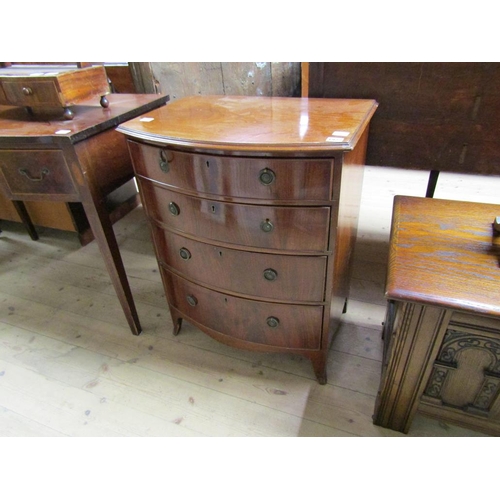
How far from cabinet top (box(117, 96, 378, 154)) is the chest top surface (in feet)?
0.56

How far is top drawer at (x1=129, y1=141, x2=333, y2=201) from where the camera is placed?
34.1 inches

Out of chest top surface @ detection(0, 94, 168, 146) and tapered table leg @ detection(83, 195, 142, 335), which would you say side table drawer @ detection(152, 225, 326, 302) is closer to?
tapered table leg @ detection(83, 195, 142, 335)

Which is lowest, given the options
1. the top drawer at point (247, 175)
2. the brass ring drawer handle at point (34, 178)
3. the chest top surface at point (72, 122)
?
the brass ring drawer handle at point (34, 178)

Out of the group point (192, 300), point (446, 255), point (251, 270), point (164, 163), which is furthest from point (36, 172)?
point (446, 255)

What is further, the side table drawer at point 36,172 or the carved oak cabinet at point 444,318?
the side table drawer at point 36,172

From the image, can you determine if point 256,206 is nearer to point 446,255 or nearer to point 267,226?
point 267,226

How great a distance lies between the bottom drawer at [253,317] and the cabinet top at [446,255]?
31cm

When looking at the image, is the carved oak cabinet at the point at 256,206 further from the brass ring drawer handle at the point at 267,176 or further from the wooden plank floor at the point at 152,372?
the wooden plank floor at the point at 152,372

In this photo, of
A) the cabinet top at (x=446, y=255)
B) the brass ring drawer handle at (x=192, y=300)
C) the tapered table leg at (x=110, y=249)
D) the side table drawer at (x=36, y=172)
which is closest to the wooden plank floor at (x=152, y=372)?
the tapered table leg at (x=110, y=249)

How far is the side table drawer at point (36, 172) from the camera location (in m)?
1.14

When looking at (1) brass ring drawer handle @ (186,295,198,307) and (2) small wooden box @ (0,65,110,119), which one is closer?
(2) small wooden box @ (0,65,110,119)

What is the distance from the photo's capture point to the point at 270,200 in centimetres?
92

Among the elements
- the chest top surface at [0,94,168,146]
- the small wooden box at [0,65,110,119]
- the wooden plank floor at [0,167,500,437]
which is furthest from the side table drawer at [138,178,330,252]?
the wooden plank floor at [0,167,500,437]

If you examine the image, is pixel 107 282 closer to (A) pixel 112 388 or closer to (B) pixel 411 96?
(A) pixel 112 388
